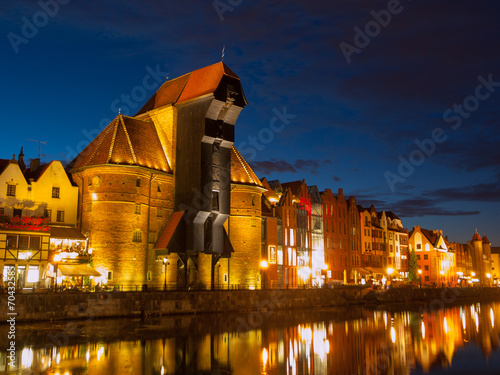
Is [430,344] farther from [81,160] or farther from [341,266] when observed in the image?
[341,266]

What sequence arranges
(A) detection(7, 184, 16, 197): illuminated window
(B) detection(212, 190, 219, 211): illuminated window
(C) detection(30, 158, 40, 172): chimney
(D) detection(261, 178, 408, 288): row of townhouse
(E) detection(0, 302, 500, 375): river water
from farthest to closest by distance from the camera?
(D) detection(261, 178, 408, 288): row of townhouse, (B) detection(212, 190, 219, 211): illuminated window, (C) detection(30, 158, 40, 172): chimney, (A) detection(7, 184, 16, 197): illuminated window, (E) detection(0, 302, 500, 375): river water

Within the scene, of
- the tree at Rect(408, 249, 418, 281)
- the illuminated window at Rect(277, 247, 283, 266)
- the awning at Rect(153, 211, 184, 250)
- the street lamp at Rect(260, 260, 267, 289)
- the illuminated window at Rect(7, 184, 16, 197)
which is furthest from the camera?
the tree at Rect(408, 249, 418, 281)

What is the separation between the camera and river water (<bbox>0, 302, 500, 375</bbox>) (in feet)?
85.2

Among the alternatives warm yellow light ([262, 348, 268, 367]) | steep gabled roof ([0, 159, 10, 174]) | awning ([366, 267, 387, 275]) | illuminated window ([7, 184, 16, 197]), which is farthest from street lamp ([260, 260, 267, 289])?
warm yellow light ([262, 348, 268, 367])

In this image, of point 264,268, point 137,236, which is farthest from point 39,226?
point 264,268

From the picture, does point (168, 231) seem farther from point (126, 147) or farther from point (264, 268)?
point (264, 268)

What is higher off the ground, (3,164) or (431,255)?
(3,164)

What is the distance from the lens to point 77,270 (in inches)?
1828

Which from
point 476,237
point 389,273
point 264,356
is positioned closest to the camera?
point 264,356

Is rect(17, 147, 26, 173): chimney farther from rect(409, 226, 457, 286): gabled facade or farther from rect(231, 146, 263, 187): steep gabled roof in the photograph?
rect(409, 226, 457, 286): gabled facade

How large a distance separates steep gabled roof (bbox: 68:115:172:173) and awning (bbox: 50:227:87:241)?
6.61 meters

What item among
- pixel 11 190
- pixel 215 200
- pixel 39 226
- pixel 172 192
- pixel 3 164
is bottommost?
pixel 39 226

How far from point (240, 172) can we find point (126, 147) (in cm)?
1439

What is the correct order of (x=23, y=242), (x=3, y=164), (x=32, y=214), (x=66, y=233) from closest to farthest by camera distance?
(x=23, y=242) → (x=66, y=233) → (x=32, y=214) → (x=3, y=164)
